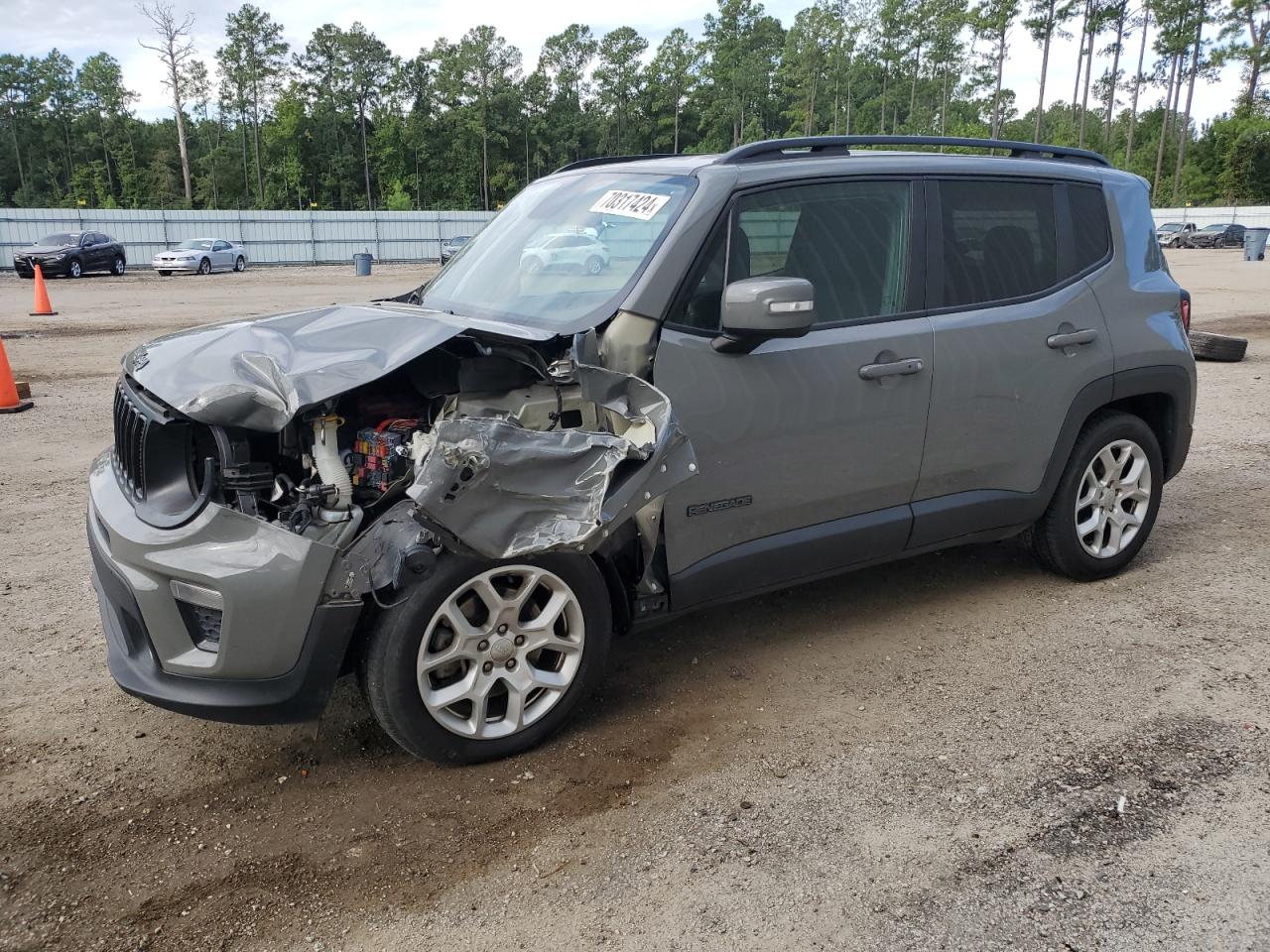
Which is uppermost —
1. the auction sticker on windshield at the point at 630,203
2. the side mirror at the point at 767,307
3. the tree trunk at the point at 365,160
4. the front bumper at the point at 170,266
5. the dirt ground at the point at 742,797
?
the tree trunk at the point at 365,160

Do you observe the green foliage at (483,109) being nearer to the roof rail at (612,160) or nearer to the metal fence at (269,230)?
the metal fence at (269,230)

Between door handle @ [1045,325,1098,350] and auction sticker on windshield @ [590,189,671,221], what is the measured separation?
1.84 metres

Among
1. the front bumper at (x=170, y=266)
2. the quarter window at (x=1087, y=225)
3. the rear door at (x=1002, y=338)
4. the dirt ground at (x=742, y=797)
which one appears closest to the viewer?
the dirt ground at (x=742, y=797)

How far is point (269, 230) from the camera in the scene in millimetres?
43406

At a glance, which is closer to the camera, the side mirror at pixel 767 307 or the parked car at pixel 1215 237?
the side mirror at pixel 767 307

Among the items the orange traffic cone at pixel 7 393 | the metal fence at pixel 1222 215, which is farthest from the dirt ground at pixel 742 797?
the metal fence at pixel 1222 215

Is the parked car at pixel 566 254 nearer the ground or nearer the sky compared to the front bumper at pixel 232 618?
nearer the sky

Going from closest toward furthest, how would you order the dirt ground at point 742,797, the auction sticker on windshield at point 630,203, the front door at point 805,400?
the dirt ground at point 742,797 < the front door at point 805,400 < the auction sticker on windshield at point 630,203

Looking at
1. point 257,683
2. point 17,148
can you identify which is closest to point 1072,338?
point 257,683

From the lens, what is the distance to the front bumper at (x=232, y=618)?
286cm

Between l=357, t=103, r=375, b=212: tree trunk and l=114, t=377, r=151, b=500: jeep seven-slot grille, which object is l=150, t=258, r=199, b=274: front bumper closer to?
l=114, t=377, r=151, b=500: jeep seven-slot grille

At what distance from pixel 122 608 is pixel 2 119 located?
105 m

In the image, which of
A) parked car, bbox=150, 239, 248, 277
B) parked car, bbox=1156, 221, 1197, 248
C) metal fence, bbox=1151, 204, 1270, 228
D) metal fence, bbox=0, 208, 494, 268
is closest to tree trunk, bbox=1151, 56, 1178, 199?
metal fence, bbox=1151, 204, 1270, 228

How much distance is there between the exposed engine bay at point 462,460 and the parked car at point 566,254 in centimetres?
48
